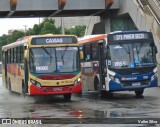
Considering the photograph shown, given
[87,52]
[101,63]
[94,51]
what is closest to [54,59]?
[101,63]

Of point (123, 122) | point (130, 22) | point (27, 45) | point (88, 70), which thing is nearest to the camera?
point (123, 122)

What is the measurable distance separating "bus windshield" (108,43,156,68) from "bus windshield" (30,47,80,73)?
65.8 inches

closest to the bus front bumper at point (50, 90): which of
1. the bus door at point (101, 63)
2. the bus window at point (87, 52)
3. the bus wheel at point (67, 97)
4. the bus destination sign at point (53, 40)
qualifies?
the bus wheel at point (67, 97)

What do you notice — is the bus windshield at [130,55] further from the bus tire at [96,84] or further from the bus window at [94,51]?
the bus tire at [96,84]

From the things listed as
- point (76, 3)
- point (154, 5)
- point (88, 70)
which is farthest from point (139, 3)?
point (88, 70)

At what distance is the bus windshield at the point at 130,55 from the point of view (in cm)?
2225

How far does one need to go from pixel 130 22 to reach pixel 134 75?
20.1 metres

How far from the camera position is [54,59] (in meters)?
21.5

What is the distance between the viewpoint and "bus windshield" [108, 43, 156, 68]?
2225cm

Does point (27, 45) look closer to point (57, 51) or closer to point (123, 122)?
point (57, 51)

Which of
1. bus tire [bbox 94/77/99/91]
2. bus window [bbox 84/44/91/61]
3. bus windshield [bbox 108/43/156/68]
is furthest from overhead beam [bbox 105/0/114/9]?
bus windshield [bbox 108/43/156/68]

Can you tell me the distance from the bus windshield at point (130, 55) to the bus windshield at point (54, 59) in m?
1.67

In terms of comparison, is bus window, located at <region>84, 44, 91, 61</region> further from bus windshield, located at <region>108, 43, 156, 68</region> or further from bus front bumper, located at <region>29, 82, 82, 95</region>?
bus front bumper, located at <region>29, 82, 82, 95</region>

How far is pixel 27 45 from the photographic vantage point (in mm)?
21641
